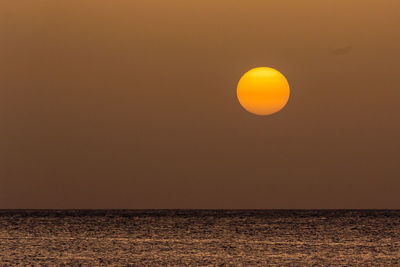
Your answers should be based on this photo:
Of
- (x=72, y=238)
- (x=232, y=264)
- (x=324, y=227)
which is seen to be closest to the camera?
(x=232, y=264)

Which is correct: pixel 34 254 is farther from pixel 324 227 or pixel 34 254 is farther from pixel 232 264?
pixel 324 227

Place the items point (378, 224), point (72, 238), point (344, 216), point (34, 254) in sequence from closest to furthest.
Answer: point (34, 254) < point (72, 238) < point (378, 224) < point (344, 216)

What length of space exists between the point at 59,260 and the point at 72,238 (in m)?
4.37

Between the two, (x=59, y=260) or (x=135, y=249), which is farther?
(x=135, y=249)

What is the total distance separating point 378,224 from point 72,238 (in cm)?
1127

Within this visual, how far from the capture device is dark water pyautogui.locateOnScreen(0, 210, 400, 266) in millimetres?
12758

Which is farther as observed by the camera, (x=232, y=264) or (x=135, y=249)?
(x=135, y=249)

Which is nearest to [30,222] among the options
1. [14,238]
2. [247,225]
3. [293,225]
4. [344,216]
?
[14,238]

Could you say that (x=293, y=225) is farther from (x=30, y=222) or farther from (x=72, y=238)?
(x=30, y=222)

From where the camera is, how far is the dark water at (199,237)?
12.8 metres

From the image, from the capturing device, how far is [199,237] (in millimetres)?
16812

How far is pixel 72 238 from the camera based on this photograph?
16.8 meters

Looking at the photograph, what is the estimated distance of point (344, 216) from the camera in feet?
79.6

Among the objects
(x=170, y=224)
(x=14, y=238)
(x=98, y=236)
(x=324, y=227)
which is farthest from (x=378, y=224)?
(x=14, y=238)
